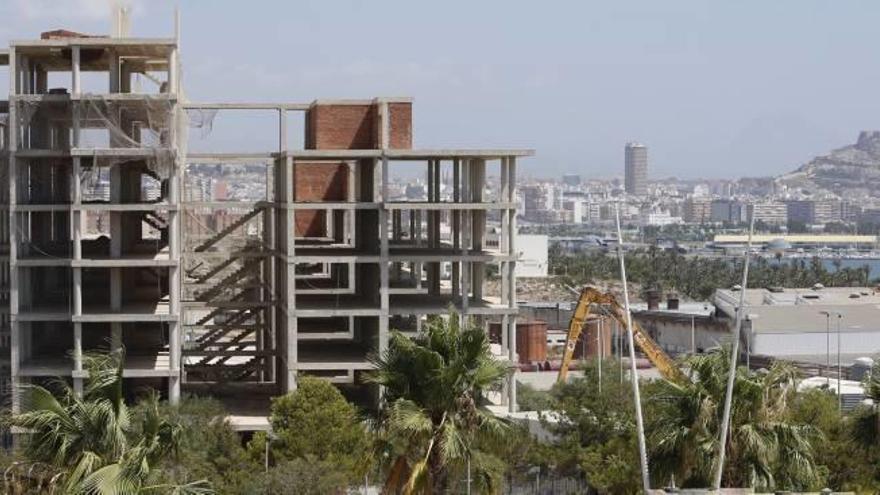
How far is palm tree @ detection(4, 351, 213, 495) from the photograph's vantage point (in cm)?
1928

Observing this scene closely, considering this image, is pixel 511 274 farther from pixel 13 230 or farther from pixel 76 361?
pixel 13 230

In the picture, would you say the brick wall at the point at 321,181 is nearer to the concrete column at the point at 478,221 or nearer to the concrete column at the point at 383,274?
the concrete column at the point at 478,221

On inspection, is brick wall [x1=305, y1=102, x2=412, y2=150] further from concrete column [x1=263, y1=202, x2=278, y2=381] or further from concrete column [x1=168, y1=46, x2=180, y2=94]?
concrete column [x1=168, y1=46, x2=180, y2=94]

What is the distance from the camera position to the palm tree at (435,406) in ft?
78.8

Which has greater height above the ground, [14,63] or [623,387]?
[14,63]

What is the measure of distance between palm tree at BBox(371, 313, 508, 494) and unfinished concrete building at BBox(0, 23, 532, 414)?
80.9 feet

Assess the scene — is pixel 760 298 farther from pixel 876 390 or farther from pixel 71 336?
pixel 876 390

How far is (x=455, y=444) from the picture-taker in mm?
23828

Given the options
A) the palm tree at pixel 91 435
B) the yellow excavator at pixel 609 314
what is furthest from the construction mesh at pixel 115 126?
the yellow excavator at pixel 609 314

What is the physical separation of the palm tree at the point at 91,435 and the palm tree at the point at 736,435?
9.26 meters

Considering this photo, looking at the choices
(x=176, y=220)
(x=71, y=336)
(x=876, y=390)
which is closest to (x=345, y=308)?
(x=176, y=220)

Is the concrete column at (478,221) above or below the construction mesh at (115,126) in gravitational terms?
below

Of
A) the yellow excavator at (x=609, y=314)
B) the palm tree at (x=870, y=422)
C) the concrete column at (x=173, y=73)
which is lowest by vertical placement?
the yellow excavator at (x=609, y=314)

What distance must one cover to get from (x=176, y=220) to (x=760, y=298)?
100668 mm
